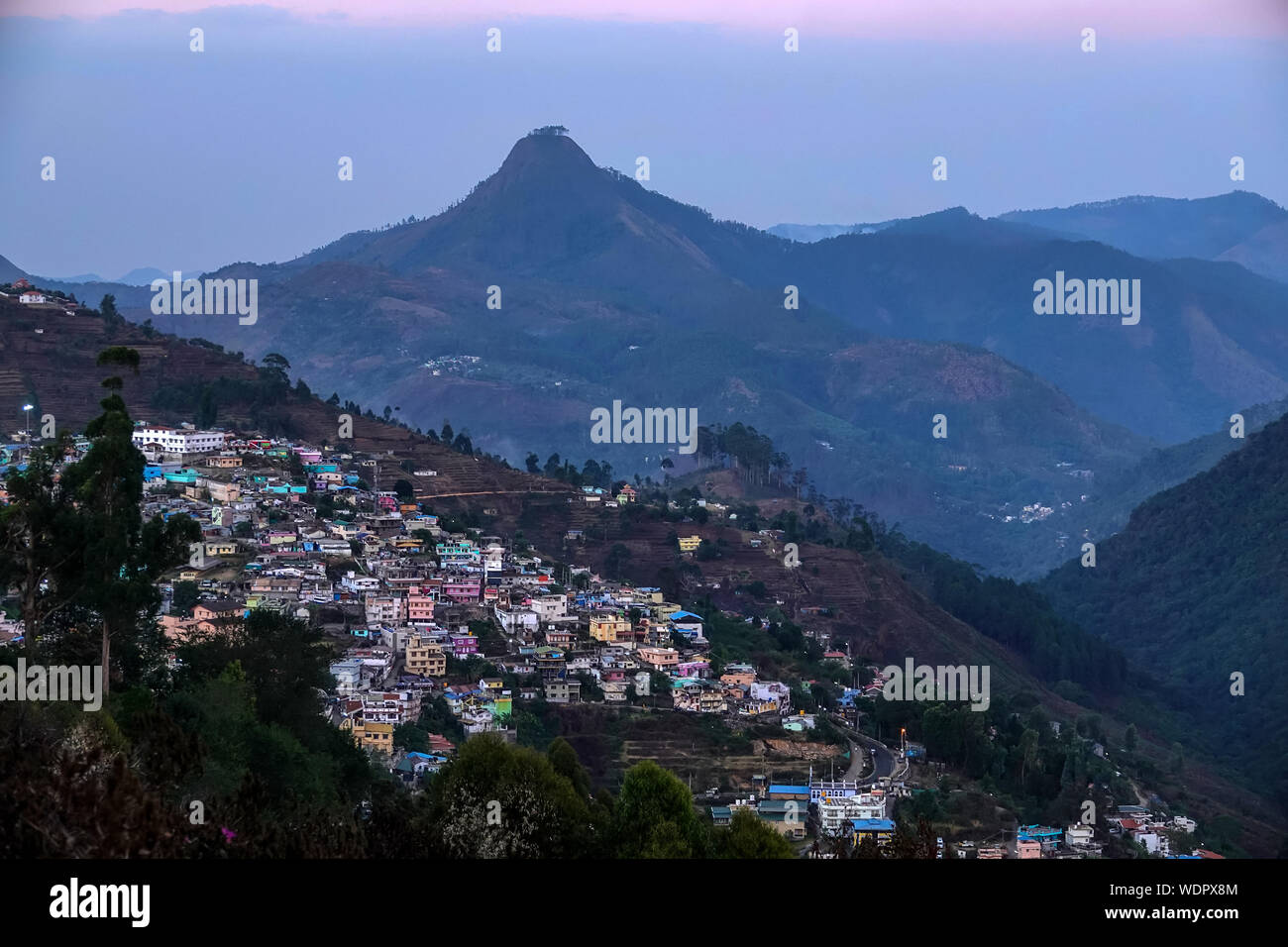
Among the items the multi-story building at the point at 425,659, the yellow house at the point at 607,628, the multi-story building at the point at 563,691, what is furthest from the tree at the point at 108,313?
the multi-story building at the point at 563,691

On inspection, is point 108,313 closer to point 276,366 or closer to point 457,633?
point 276,366

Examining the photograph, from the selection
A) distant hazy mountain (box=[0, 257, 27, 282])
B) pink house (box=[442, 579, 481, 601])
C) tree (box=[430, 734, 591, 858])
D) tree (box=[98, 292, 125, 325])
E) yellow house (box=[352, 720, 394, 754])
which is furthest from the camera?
distant hazy mountain (box=[0, 257, 27, 282])

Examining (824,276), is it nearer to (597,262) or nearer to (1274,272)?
(597,262)

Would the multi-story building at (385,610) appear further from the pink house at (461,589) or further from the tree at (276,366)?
the tree at (276,366)

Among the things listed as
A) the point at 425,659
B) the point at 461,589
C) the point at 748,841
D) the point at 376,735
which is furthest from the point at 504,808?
the point at 461,589

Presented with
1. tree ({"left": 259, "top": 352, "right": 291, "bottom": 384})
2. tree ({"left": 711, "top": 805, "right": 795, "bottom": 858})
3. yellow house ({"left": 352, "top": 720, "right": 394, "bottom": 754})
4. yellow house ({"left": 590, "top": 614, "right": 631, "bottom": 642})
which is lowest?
tree ({"left": 711, "top": 805, "right": 795, "bottom": 858})

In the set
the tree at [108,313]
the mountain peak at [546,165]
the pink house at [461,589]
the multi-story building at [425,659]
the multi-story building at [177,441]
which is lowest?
the multi-story building at [425,659]

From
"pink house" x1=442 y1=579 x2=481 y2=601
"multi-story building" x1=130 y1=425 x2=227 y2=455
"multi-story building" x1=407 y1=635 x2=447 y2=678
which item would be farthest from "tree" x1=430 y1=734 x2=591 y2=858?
"multi-story building" x1=130 y1=425 x2=227 y2=455

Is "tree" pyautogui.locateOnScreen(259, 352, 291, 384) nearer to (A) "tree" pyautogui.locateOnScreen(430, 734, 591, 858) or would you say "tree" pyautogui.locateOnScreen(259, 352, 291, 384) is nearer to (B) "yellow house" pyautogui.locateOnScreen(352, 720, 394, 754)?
(B) "yellow house" pyautogui.locateOnScreen(352, 720, 394, 754)
